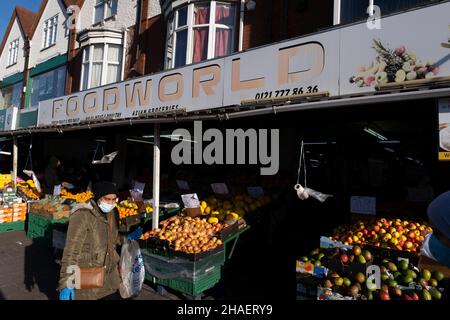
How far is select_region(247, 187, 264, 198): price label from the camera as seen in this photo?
7.01m

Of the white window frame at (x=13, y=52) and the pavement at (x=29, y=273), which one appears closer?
the pavement at (x=29, y=273)

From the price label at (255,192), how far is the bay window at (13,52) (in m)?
21.9

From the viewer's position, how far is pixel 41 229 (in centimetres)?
755

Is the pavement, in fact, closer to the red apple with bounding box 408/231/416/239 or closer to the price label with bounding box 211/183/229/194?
the price label with bounding box 211/183/229/194

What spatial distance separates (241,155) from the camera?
325 inches

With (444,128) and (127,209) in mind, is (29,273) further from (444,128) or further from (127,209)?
(444,128)

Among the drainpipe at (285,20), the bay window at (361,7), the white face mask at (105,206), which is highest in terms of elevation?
the drainpipe at (285,20)

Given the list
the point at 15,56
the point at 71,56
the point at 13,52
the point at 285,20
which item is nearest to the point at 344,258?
the point at 285,20

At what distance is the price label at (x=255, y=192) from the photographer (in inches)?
276

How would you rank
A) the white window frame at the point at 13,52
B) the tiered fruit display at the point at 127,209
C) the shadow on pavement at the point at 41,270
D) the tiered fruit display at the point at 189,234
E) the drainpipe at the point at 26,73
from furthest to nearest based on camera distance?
the white window frame at the point at 13,52 < the drainpipe at the point at 26,73 < the tiered fruit display at the point at 127,209 < the shadow on pavement at the point at 41,270 < the tiered fruit display at the point at 189,234

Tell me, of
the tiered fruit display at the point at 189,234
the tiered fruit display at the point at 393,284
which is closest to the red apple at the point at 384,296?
the tiered fruit display at the point at 393,284

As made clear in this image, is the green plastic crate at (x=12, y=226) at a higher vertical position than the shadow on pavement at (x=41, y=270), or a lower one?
higher

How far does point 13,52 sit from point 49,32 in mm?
5839

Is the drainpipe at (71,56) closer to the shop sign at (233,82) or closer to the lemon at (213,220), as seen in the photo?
the shop sign at (233,82)
